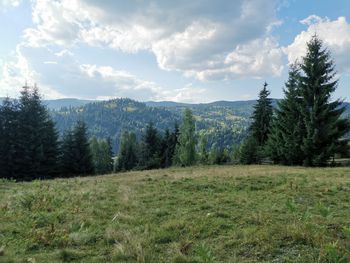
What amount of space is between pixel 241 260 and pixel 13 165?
1733 inches

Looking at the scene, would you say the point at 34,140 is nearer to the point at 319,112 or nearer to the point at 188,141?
the point at 188,141

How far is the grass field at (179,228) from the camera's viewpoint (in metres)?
6.02

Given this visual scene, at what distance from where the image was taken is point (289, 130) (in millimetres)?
36844

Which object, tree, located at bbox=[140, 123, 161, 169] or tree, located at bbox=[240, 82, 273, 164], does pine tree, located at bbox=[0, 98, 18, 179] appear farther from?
tree, located at bbox=[240, 82, 273, 164]

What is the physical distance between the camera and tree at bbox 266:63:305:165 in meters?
35.5

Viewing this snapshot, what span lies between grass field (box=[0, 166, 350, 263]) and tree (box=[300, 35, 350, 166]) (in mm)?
22368

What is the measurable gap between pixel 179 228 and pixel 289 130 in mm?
32064

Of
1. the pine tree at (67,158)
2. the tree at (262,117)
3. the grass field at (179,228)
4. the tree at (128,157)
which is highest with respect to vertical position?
the tree at (262,117)

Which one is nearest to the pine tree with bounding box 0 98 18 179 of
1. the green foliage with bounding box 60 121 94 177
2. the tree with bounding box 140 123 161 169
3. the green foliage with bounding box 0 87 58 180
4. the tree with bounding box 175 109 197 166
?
the green foliage with bounding box 0 87 58 180

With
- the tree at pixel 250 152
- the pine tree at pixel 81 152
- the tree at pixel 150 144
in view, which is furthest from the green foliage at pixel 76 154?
the tree at pixel 250 152

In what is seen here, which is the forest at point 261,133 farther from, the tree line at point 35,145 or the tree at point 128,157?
the tree at point 128,157

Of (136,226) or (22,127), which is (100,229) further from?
(22,127)

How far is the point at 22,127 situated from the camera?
4484 centimetres

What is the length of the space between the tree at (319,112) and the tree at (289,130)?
0.91m
